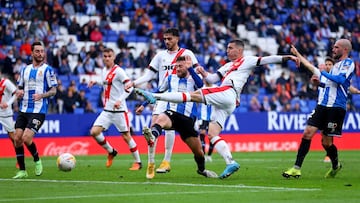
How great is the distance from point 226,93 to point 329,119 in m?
2.20

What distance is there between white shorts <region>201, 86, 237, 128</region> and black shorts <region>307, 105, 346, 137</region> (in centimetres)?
174

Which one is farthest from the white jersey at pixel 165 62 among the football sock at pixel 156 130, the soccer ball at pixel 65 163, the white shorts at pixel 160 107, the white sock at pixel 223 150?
the soccer ball at pixel 65 163

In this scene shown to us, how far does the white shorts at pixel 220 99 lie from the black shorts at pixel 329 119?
1.74 m

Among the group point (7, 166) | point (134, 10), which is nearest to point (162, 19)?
point (134, 10)

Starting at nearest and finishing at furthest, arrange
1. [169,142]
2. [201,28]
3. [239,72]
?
[239,72], [169,142], [201,28]

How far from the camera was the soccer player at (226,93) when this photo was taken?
52.7 ft

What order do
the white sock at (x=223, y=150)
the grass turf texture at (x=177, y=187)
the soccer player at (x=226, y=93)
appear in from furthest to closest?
1. the white sock at (x=223, y=150)
2. the soccer player at (x=226, y=93)
3. the grass turf texture at (x=177, y=187)

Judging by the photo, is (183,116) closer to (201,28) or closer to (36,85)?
(36,85)

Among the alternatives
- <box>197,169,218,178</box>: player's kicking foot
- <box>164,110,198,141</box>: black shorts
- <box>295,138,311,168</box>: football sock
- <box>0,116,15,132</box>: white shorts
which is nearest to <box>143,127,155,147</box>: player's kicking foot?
<box>164,110,198,141</box>: black shorts

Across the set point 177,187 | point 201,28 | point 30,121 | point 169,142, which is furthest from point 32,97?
point 201,28

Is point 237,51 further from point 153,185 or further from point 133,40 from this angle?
point 133,40

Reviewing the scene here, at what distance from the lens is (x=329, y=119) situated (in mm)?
17094

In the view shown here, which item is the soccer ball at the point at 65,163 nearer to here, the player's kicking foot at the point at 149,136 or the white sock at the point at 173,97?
the player's kicking foot at the point at 149,136

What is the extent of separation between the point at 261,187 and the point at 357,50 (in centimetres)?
2979
